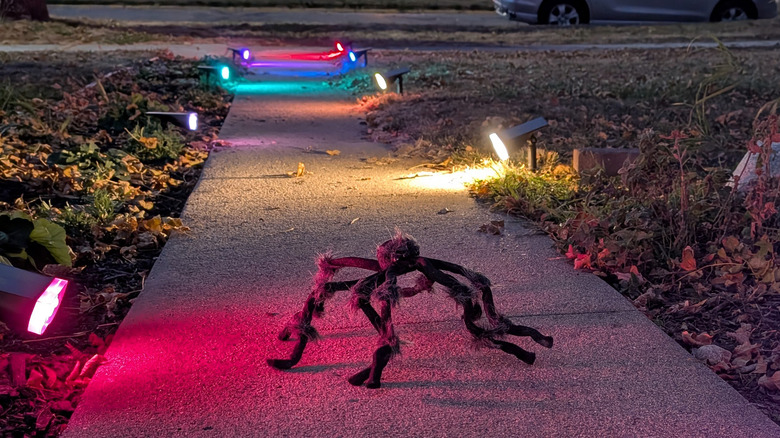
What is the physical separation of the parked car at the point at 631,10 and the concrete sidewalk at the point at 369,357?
1639 cm

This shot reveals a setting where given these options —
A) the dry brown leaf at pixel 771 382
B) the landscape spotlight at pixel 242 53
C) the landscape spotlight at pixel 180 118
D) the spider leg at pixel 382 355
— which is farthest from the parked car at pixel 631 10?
the spider leg at pixel 382 355

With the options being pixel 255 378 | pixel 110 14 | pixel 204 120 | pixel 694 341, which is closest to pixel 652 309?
pixel 694 341

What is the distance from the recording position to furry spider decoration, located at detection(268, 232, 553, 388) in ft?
10.3

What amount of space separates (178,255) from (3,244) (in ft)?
3.06

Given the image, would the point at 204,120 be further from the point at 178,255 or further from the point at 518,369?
the point at 518,369

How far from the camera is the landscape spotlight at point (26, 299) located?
9.06 ft

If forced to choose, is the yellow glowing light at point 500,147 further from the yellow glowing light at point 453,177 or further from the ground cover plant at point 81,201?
the ground cover plant at point 81,201

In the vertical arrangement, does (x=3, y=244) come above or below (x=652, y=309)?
above

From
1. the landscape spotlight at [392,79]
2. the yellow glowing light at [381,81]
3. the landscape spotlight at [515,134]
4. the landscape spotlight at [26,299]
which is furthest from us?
the yellow glowing light at [381,81]

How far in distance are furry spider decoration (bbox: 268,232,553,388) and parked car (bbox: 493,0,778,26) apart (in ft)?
59.4

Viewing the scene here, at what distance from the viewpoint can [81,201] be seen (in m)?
5.55

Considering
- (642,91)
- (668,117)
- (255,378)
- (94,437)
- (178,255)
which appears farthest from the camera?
(642,91)

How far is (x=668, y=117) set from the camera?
28.2ft

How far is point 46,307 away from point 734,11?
20.7 meters
